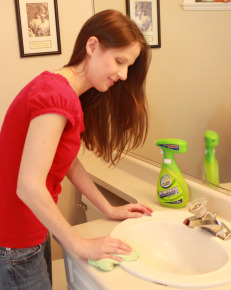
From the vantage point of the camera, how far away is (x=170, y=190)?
1318mm

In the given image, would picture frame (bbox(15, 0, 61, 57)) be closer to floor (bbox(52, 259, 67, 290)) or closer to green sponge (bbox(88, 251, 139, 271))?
floor (bbox(52, 259, 67, 290))

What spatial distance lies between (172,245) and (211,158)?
348 mm

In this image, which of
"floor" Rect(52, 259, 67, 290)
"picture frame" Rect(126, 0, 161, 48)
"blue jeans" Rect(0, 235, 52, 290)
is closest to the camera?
"blue jeans" Rect(0, 235, 52, 290)

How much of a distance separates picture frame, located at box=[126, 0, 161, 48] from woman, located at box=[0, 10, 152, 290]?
1.25ft

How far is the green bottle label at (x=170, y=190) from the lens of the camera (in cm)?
131

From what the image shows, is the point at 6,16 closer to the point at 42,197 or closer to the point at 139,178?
the point at 139,178

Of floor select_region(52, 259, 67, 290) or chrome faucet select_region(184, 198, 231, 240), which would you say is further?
floor select_region(52, 259, 67, 290)

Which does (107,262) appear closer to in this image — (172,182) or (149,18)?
(172,182)

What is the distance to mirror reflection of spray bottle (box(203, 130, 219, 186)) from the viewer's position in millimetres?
1349

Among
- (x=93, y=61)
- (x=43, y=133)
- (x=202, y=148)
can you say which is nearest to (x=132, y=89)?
(x=93, y=61)

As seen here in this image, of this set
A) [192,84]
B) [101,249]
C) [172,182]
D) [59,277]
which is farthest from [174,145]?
[59,277]

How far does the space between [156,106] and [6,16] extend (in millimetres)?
821

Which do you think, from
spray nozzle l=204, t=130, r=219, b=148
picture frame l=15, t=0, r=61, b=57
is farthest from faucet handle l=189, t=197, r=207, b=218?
picture frame l=15, t=0, r=61, b=57

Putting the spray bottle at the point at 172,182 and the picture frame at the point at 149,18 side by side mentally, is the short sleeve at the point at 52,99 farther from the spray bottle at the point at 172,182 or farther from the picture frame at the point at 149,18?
the picture frame at the point at 149,18
